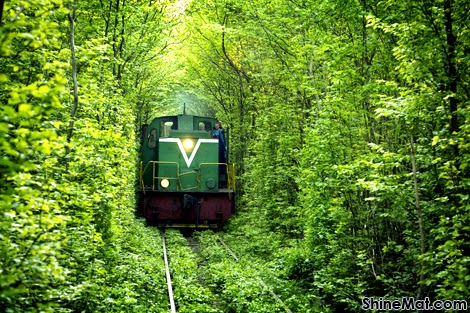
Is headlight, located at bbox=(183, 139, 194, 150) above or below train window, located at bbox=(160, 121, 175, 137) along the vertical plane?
below

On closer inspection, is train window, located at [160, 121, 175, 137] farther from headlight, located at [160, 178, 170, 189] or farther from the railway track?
the railway track

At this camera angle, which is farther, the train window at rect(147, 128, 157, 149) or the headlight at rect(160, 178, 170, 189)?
the train window at rect(147, 128, 157, 149)

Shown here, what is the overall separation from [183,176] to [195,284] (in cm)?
754

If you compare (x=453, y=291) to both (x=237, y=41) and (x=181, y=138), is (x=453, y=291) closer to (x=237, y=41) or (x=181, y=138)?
(x=181, y=138)

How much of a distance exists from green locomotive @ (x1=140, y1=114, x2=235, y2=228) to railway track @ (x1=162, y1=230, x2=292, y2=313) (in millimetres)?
2808

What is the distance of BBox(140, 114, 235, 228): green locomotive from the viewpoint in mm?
15898

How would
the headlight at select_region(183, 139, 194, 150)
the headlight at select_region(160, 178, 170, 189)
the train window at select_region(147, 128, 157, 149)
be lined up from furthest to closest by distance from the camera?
the train window at select_region(147, 128, 157, 149) < the headlight at select_region(183, 139, 194, 150) < the headlight at select_region(160, 178, 170, 189)

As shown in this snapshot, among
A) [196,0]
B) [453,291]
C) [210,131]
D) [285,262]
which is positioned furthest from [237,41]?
[453,291]

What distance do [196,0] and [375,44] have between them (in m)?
11.4

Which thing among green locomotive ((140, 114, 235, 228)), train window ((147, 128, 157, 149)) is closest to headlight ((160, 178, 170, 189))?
green locomotive ((140, 114, 235, 228))

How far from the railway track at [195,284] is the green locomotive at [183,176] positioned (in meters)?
2.81

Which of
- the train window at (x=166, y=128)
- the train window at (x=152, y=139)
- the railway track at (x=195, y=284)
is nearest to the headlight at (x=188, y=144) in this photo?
the train window at (x=166, y=128)

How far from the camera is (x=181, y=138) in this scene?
16.7 meters

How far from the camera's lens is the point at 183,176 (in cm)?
1638
